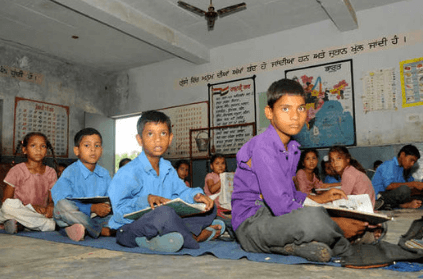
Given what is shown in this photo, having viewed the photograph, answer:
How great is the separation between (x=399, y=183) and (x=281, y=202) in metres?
3.31

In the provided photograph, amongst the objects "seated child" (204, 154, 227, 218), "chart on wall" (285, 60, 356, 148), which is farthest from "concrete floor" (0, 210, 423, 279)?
"chart on wall" (285, 60, 356, 148)

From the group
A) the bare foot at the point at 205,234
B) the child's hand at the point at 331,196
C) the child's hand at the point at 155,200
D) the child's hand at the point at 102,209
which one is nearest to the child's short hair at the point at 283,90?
the child's hand at the point at 331,196

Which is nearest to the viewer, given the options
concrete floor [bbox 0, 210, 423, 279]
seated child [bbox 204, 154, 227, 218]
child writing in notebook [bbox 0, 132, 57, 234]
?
concrete floor [bbox 0, 210, 423, 279]

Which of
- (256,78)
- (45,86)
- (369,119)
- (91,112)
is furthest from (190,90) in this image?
(369,119)

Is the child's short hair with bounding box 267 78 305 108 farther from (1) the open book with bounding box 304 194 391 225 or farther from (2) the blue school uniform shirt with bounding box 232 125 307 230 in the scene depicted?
(1) the open book with bounding box 304 194 391 225

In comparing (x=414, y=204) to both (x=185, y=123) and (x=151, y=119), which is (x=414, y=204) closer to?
(x=151, y=119)

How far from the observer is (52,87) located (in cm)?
644

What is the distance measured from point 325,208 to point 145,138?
106cm

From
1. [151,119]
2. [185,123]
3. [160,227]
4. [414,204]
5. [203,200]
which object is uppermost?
[185,123]

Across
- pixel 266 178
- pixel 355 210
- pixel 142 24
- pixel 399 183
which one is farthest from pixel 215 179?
pixel 355 210

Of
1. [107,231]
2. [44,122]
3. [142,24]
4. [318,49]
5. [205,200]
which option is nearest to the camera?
[205,200]

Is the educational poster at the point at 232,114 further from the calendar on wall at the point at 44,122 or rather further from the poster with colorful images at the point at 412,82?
the calendar on wall at the point at 44,122

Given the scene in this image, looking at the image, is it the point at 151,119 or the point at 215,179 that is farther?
the point at 215,179

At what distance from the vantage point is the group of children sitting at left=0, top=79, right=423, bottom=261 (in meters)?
1.50
